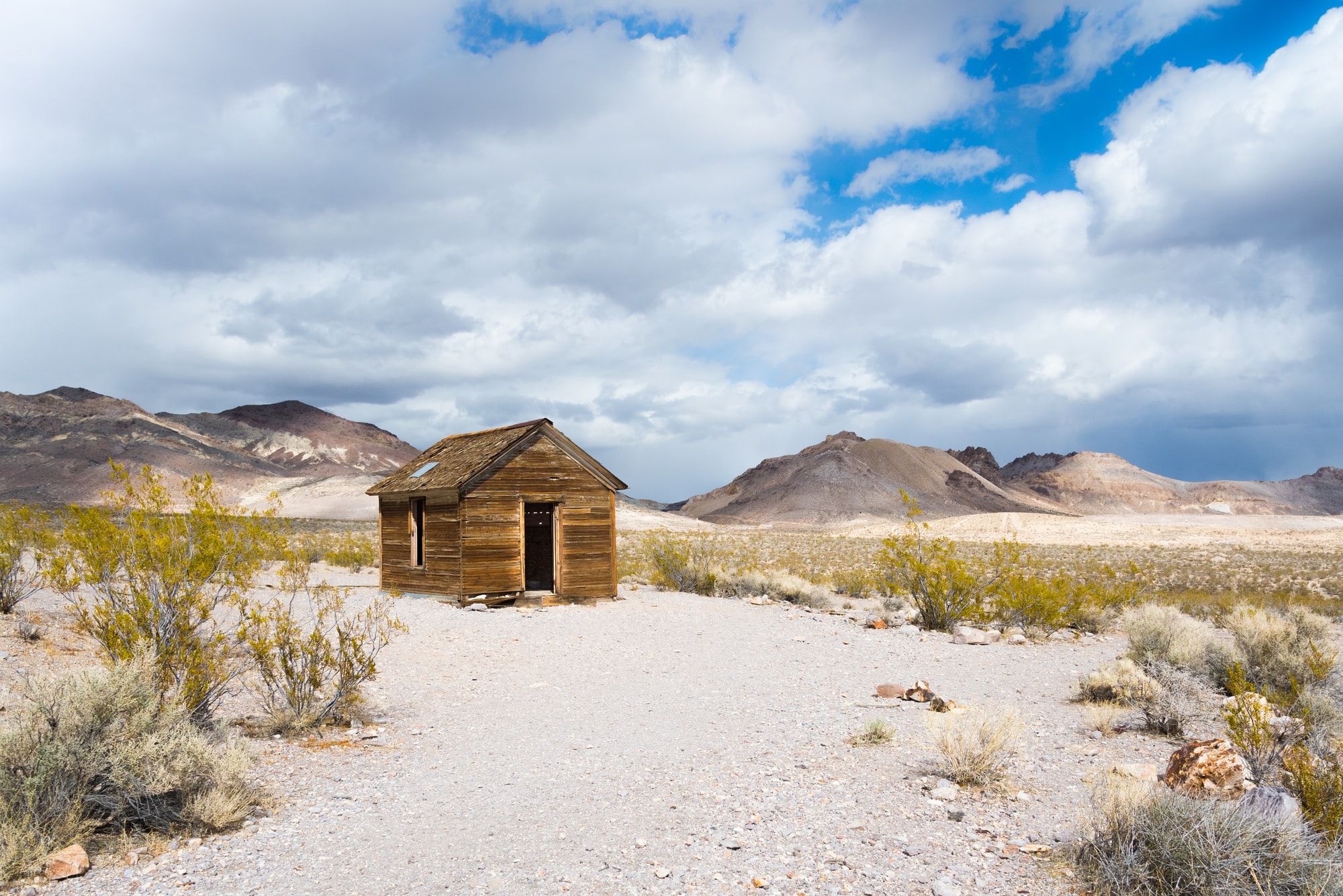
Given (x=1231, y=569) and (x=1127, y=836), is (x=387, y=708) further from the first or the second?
(x=1231, y=569)

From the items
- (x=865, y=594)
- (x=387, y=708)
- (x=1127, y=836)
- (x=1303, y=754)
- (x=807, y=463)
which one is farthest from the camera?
(x=807, y=463)

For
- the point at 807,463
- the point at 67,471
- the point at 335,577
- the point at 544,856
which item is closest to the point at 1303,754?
the point at 544,856

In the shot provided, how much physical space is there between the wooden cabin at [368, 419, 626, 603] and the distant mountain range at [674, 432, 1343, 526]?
63262 mm

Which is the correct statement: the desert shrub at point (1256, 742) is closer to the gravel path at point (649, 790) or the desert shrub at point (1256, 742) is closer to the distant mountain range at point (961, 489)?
the gravel path at point (649, 790)

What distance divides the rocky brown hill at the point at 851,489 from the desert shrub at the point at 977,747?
73373mm

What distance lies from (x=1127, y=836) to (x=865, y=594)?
1547 centimetres

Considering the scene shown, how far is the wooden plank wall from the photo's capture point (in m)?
16.0

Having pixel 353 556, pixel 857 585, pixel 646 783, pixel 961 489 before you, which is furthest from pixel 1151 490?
pixel 646 783

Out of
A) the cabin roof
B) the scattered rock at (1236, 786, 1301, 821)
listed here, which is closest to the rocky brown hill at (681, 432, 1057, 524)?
the cabin roof

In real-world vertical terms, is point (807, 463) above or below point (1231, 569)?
above

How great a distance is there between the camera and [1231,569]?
26.3 m

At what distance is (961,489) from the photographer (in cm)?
9819

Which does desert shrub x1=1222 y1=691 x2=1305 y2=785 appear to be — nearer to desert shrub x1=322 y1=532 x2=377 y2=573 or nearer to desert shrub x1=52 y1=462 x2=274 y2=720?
desert shrub x1=52 y1=462 x2=274 y2=720

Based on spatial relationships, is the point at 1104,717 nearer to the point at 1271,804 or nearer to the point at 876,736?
the point at 876,736
